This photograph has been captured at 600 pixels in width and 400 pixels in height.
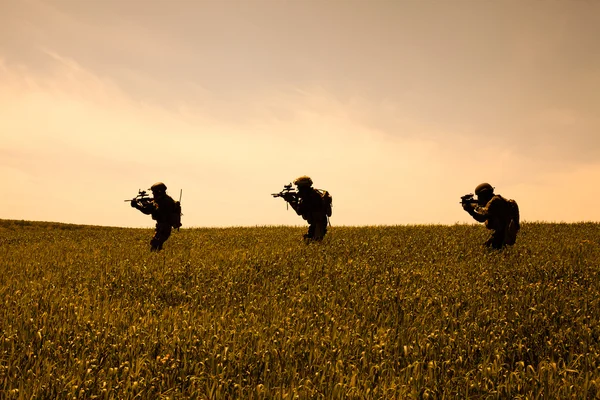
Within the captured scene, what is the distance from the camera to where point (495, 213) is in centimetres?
1246

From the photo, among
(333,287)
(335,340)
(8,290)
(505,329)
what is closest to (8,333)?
(8,290)

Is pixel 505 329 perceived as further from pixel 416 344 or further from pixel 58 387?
pixel 58 387

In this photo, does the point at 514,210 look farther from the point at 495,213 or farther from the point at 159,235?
the point at 159,235

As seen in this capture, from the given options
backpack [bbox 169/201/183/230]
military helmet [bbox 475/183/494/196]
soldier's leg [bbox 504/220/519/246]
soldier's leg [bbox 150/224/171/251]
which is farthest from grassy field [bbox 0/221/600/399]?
soldier's leg [bbox 150/224/171/251]

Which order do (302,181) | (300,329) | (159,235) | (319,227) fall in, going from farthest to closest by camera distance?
(319,227)
(302,181)
(159,235)
(300,329)

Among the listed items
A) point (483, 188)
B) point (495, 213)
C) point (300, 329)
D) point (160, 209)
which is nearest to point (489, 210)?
point (495, 213)

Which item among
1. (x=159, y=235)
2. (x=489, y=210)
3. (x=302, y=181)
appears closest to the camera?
(x=489, y=210)

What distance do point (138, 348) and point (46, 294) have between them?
3.04 metres

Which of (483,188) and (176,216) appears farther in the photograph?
(176,216)

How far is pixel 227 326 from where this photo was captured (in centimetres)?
547

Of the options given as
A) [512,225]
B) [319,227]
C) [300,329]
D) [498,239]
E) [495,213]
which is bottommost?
[300,329]

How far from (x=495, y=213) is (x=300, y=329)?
8.93m

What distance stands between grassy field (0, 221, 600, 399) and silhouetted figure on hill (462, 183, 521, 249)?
1.80 meters

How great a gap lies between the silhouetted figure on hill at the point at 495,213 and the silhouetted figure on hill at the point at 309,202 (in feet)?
14.2
